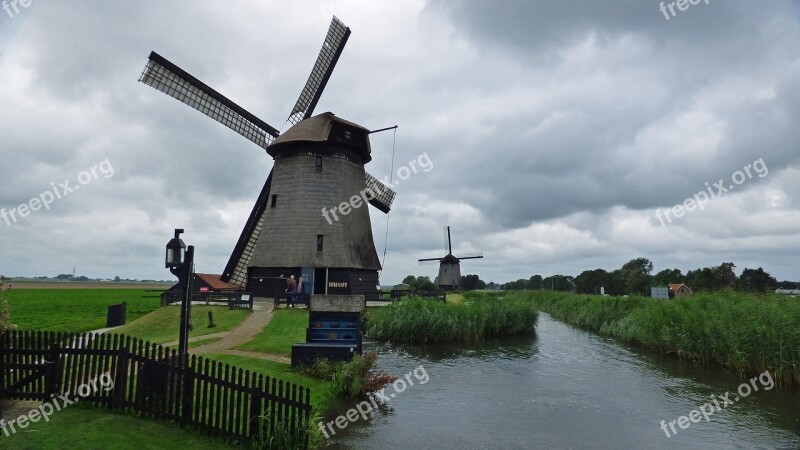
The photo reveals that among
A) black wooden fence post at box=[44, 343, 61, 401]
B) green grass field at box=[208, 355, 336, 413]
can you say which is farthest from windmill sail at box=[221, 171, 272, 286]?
black wooden fence post at box=[44, 343, 61, 401]

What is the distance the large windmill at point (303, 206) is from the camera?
28109 mm

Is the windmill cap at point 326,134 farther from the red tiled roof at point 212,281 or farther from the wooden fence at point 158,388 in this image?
the wooden fence at point 158,388

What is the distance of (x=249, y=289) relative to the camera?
29391 mm

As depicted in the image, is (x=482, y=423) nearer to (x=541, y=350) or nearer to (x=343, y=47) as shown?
(x=541, y=350)

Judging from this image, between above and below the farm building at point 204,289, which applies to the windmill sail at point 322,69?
above

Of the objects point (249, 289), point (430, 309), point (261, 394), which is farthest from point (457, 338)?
point (261, 394)

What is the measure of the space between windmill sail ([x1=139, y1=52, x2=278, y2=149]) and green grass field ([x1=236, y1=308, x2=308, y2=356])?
14237 mm

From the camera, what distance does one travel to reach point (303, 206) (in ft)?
94.2

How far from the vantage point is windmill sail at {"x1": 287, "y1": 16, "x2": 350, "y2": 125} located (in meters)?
34.2

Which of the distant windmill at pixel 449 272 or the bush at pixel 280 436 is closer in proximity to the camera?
the bush at pixel 280 436

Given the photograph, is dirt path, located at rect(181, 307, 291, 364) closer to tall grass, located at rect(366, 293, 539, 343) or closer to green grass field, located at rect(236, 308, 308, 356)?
green grass field, located at rect(236, 308, 308, 356)

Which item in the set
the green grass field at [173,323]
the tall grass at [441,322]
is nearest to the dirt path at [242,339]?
the green grass field at [173,323]

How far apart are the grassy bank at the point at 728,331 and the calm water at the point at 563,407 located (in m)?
0.78

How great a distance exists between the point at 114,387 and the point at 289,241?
19.9 meters
